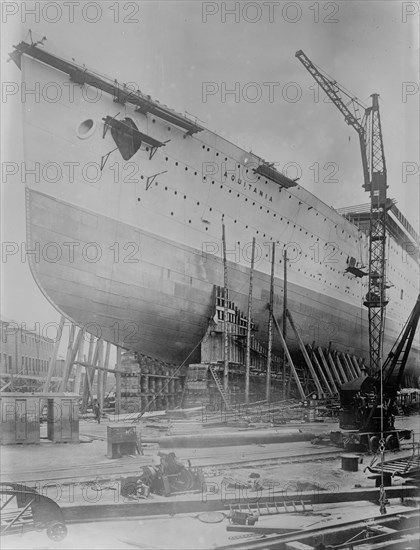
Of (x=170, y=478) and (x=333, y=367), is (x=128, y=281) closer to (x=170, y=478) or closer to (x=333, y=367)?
(x=170, y=478)

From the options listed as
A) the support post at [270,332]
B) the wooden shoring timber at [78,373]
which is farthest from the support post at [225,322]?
the wooden shoring timber at [78,373]

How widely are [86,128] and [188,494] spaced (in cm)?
664

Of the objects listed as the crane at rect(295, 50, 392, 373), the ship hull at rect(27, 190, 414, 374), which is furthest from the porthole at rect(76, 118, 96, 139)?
the crane at rect(295, 50, 392, 373)

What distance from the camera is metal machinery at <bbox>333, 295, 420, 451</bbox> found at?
828 centimetres

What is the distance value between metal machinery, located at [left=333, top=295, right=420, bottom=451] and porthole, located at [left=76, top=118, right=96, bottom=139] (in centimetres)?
635

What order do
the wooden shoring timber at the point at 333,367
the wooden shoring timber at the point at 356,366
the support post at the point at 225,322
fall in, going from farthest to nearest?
the wooden shoring timber at the point at 356,366, the wooden shoring timber at the point at 333,367, the support post at the point at 225,322

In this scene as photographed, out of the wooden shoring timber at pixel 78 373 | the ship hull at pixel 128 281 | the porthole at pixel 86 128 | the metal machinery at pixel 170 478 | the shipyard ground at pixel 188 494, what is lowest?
the shipyard ground at pixel 188 494

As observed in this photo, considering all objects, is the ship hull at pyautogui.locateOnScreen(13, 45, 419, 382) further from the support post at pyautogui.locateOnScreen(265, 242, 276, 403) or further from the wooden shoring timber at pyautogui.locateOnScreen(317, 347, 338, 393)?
→ the wooden shoring timber at pyautogui.locateOnScreen(317, 347, 338, 393)

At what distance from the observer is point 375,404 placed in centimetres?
846

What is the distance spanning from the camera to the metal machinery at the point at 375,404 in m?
8.28

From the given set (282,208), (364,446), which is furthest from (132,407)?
(282,208)

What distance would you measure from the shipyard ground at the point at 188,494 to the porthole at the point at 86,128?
526cm

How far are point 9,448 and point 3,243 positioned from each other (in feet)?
9.67

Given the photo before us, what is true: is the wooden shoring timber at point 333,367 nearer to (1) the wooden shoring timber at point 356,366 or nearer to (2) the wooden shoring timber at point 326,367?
(2) the wooden shoring timber at point 326,367
